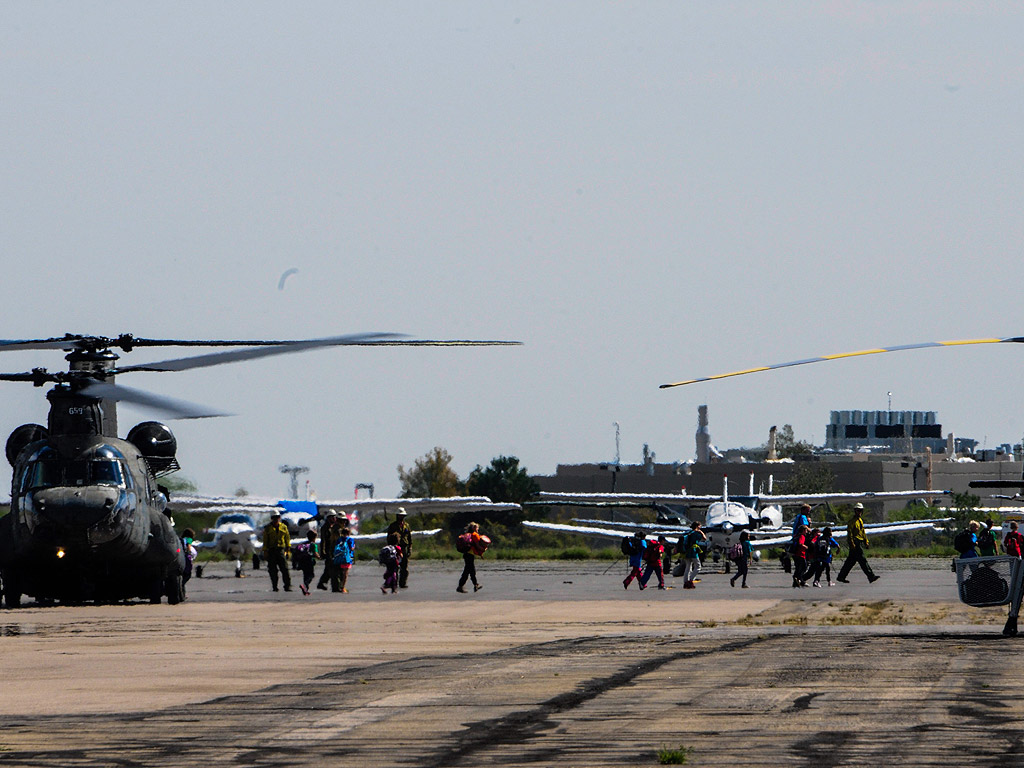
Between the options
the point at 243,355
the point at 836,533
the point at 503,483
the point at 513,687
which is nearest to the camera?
the point at 513,687

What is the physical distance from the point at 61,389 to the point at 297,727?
660 inches

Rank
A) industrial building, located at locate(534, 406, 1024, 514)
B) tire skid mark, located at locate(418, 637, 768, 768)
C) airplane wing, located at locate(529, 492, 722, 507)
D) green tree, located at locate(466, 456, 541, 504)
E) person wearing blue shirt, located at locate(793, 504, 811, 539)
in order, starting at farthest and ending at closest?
1. industrial building, located at locate(534, 406, 1024, 514)
2. green tree, located at locate(466, 456, 541, 504)
3. airplane wing, located at locate(529, 492, 722, 507)
4. person wearing blue shirt, located at locate(793, 504, 811, 539)
5. tire skid mark, located at locate(418, 637, 768, 768)

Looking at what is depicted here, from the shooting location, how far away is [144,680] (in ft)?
43.9

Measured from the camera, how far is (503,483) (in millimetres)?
116938

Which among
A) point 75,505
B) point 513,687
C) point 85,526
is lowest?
point 513,687

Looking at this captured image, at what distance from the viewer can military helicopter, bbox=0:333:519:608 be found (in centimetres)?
2434

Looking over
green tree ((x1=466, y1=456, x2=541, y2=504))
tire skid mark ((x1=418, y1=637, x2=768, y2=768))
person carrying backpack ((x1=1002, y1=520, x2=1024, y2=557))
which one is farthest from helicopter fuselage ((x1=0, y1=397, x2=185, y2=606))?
green tree ((x1=466, y1=456, x2=541, y2=504))

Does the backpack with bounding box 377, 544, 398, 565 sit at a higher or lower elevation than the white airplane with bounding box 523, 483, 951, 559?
lower

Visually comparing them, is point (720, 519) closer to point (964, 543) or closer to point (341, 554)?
point (341, 554)

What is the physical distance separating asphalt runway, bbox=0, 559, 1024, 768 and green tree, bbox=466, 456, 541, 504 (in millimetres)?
92457

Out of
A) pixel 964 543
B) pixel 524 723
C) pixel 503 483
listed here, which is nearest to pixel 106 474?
pixel 964 543

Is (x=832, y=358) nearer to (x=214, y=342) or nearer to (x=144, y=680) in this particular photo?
(x=144, y=680)

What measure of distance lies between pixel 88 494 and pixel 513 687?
14.2 m

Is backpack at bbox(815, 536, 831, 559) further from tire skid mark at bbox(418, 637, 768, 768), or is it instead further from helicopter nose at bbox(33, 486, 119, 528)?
tire skid mark at bbox(418, 637, 768, 768)
